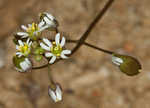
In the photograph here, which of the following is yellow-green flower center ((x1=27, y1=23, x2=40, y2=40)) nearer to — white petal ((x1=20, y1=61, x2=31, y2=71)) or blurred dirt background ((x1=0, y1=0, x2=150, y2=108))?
white petal ((x1=20, y1=61, x2=31, y2=71))

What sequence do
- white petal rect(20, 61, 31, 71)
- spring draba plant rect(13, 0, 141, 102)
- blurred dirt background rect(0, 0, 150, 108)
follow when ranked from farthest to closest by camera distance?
blurred dirt background rect(0, 0, 150, 108) → spring draba plant rect(13, 0, 141, 102) → white petal rect(20, 61, 31, 71)

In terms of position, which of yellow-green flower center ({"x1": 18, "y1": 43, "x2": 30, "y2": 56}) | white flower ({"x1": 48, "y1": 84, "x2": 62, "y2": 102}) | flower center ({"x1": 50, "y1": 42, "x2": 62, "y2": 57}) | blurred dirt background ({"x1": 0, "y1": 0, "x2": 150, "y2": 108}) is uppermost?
yellow-green flower center ({"x1": 18, "y1": 43, "x2": 30, "y2": 56})

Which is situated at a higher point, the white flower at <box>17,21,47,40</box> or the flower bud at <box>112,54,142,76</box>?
the white flower at <box>17,21,47,40</box>

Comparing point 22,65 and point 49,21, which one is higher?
point 49,21

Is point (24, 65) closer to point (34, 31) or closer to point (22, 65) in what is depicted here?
point (22, 65)

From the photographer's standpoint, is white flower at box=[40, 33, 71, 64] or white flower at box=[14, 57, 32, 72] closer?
white flower at box=[14, 57, 32, 72]

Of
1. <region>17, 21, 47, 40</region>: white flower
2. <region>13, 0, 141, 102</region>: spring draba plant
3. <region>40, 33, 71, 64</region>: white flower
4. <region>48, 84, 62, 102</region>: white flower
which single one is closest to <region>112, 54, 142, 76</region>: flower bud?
<region>13, 0, 141, 102</region>: spring draba plant

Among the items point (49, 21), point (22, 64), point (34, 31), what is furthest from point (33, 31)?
point (22, 64)
